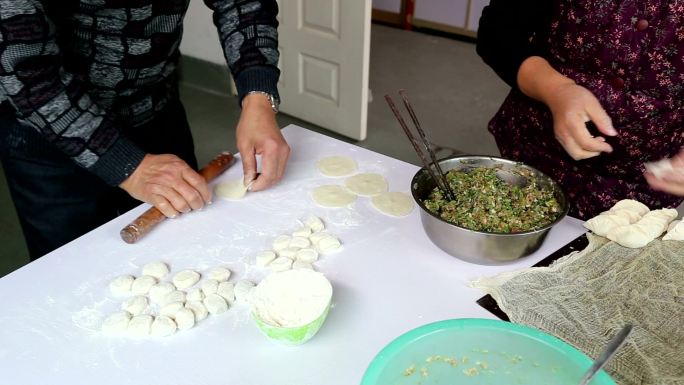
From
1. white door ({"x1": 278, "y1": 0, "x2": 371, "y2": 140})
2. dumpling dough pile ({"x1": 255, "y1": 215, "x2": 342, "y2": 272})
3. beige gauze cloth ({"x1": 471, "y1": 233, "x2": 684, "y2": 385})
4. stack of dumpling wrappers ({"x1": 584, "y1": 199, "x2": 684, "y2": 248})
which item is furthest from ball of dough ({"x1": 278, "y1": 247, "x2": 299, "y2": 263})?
white door ({"x1": 278, "y1": 0, "x2": 371, "y2": 140})

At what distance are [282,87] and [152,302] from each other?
8.99 ft

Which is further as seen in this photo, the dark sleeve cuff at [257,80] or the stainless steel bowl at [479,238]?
the dark sleeve cuff at [257,80]

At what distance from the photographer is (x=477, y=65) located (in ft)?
15.0

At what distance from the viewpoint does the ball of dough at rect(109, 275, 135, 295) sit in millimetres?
990

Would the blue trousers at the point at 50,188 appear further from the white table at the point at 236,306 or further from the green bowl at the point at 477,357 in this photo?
the green bowl at the point at 477,357

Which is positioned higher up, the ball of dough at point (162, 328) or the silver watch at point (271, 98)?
the silver watch at point (271, 98)

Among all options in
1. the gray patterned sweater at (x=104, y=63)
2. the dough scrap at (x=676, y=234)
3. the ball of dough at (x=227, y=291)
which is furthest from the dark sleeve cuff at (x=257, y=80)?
the dough scrap at (x=676, y=234)

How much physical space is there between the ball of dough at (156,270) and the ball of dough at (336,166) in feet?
1.50

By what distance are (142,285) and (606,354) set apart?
2.35ft

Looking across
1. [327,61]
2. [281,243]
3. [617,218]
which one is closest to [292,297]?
[281,243]

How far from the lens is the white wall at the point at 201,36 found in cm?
358

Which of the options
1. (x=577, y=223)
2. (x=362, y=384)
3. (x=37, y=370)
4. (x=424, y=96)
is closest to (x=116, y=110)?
(x=37, y=370)

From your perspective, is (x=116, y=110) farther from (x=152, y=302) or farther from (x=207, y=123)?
(x=207, y=123)

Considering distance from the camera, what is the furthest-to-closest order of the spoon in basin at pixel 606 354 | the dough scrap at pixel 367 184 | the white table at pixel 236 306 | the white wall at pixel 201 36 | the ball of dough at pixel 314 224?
the white wall at pixel 201 36 → the dough scrap at pixel 367 184 → the ball of dough at pixel 314 224 → the white table at pixel 236 306 → the spoon in basin at pixel 606 354
